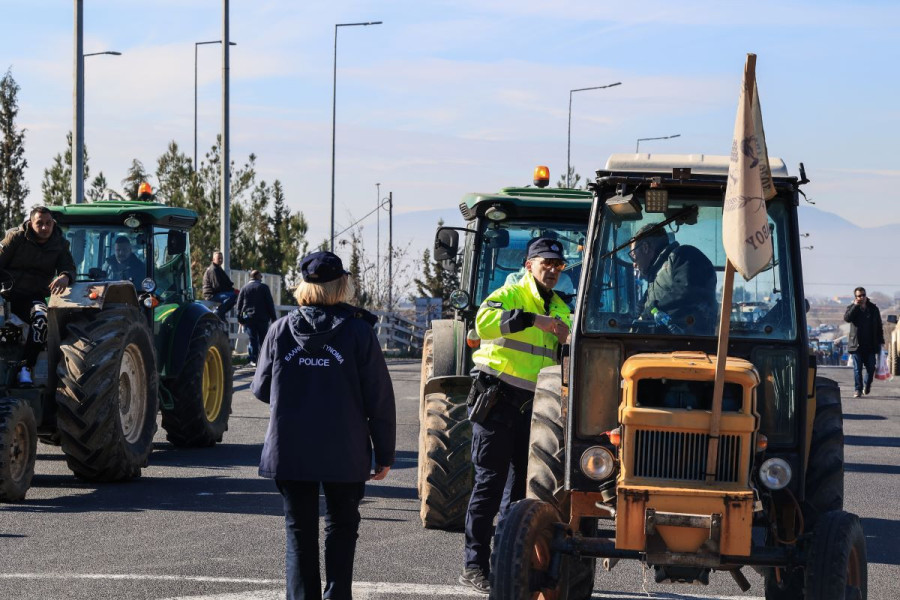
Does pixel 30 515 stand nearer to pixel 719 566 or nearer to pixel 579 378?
pixel 579 378

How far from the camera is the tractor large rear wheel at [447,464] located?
1014cm

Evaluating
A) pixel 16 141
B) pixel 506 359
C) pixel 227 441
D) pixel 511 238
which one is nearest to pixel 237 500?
pixel 511 238

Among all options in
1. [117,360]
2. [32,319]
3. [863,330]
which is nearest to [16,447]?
[117,360]

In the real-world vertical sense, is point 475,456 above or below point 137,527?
above

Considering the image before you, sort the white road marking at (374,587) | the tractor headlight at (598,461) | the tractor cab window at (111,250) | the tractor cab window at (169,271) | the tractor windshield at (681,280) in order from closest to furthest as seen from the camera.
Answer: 1. the tractor headlight at (598,461)
2. the tractor windshield at (681,280)
3. the white road marking at (374,587)
4. the tractor cab window at (111,250)
5. the tractor cab window at (169,271)

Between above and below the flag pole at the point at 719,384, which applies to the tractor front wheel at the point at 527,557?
below

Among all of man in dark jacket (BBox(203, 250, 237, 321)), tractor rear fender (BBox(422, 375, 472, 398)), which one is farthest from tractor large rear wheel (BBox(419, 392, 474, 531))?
man in dark jacket (BBox(203, 250, 237, 321))

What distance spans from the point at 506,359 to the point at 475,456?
0.58 m

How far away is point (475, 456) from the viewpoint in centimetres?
882

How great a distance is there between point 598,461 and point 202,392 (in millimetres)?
8604

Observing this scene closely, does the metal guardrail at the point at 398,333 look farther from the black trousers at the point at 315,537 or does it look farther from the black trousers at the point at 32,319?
the black trousers at the point at 315,537

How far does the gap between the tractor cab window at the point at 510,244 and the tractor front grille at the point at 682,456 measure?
14.9ft

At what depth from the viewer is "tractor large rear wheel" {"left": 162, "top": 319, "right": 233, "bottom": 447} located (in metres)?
15.2

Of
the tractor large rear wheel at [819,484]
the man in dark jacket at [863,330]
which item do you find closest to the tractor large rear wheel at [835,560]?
the tractor large rear wheel at [819,484]
